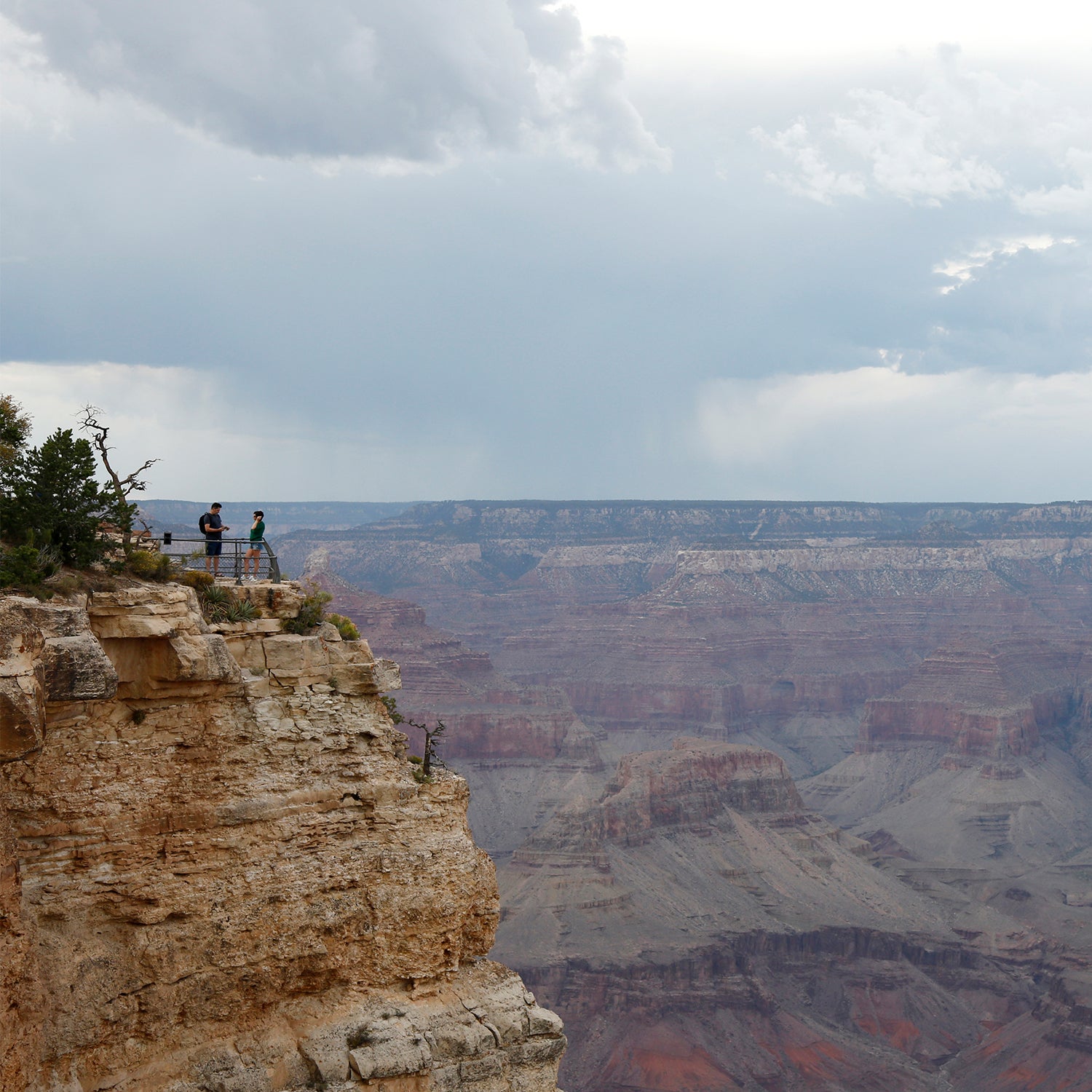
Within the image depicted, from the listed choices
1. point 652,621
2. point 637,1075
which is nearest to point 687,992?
point 637,1075

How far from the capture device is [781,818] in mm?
102875

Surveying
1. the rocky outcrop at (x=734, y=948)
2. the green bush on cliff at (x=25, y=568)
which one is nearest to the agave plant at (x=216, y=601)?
the green bush on cliff at (x=25, y=568)

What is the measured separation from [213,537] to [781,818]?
92.5m

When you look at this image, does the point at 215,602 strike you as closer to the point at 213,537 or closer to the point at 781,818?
the point at 213,537

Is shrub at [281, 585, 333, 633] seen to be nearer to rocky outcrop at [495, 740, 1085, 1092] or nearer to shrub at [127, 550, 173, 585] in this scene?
shrub at [127, 550, 173, 585]

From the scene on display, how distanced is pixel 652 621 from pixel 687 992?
102 m

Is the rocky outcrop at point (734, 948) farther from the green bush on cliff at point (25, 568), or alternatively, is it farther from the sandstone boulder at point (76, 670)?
the sandstone boulder at point (76, 670)

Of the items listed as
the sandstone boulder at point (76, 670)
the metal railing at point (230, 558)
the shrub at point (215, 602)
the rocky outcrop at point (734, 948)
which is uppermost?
the metal railing at point (230, 558)

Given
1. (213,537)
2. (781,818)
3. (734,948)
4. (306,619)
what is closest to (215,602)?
(306,619)

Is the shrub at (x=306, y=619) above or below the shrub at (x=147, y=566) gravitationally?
below

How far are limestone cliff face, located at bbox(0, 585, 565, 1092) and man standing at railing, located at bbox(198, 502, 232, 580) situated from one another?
158 centimetres

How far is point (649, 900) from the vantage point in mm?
86750

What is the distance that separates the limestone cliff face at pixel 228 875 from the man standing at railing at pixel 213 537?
158cm

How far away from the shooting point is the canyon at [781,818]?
73.1 metres
